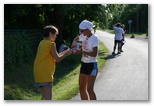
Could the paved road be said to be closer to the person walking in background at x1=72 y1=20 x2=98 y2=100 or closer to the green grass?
the green grass

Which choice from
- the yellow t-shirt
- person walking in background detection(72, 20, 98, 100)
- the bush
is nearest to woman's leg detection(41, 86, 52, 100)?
the yellow t-shirt

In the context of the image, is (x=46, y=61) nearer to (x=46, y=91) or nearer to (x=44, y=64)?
(x=44, y=64)

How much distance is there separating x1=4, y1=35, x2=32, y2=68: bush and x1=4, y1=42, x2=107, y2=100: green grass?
0.45 ft

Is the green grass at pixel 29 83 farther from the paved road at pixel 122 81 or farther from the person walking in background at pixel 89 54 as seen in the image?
the person walking in background at pixel 89 54

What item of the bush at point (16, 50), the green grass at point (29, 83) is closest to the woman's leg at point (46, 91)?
the green grass at point (29, 83)

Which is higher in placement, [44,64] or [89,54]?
[89,54]

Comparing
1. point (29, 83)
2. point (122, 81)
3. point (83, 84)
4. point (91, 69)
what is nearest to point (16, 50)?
point (29, 83)

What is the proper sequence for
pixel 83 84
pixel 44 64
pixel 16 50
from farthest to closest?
pixel 16 50 < pixel 83 84 < pixel 44 64

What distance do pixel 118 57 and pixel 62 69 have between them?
2.28 m

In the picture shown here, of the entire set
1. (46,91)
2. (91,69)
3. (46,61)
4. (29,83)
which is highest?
(46,61)

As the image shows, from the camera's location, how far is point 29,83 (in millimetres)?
6730

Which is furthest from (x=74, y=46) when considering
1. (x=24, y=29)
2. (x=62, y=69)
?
(x=24, y=29)

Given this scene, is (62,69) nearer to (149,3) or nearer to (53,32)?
(149,3)

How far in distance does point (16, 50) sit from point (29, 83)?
1.05 m
